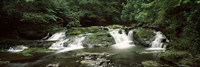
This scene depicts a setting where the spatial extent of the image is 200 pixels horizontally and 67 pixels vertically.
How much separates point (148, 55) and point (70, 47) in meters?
5.63

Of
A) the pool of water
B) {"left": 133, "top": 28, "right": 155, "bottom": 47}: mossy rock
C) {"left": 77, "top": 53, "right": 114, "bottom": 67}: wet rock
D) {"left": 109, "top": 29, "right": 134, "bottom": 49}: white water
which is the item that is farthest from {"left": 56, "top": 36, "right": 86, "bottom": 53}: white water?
{"left": 133, "top": 28, "right": 155, "bottom": 47}: mossy rock

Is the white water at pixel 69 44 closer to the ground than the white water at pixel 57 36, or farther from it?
closer to the ground

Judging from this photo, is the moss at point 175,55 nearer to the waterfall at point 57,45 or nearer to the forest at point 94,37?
the forest at point 94,37

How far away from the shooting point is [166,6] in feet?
36.4

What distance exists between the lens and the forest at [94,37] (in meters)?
10.1

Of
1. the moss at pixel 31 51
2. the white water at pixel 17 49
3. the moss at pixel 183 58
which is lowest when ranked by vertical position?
the moss at pixel 183 58

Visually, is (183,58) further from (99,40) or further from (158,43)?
(99,40)

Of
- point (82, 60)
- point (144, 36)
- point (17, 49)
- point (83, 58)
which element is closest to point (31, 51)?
point (17, 49)

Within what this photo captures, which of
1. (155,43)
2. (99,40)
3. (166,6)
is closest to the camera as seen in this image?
(166,6)

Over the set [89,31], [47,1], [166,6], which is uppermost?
[47,1]

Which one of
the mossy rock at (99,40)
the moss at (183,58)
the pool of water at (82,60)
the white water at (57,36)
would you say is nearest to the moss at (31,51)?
the pool of water at (82,60)

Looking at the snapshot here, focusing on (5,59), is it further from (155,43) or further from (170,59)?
(155,43)

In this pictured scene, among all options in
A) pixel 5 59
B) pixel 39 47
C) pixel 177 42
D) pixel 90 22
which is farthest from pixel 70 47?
pixel 90 22

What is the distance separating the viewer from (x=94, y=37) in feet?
52.9
